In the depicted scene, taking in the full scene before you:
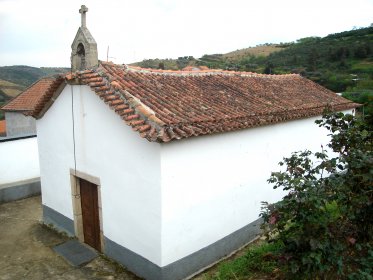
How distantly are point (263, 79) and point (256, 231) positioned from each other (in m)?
6.13

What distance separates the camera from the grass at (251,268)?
6.03m

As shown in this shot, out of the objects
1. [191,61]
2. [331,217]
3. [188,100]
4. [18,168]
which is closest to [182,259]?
[331,217]

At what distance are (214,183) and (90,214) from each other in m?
3.45

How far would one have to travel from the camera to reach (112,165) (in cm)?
695

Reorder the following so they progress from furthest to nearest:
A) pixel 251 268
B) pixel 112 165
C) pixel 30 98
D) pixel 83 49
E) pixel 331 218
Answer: pixel 30 98
pixel 83 49
pixel 112 165
pixel 251 268
pixel 331 218

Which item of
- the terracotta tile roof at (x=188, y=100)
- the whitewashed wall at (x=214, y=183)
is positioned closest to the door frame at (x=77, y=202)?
the terracotta tile roof at (x=188, y=100)

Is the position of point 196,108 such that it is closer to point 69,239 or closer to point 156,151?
point 156,151

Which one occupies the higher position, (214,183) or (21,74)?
(21,74)

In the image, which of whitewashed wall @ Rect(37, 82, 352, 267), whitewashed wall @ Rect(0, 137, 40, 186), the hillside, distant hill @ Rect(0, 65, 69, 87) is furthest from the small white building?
distant hill @ Rect(0, 65, 69, 87)

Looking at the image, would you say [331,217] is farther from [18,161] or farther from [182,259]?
[18,161]

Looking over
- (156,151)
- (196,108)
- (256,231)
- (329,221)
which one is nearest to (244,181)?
(256,231)

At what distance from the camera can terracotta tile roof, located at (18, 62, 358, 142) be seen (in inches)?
239

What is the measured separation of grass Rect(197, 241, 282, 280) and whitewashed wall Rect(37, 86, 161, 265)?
134cm

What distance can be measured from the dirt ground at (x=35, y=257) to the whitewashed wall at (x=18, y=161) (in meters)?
1.75
